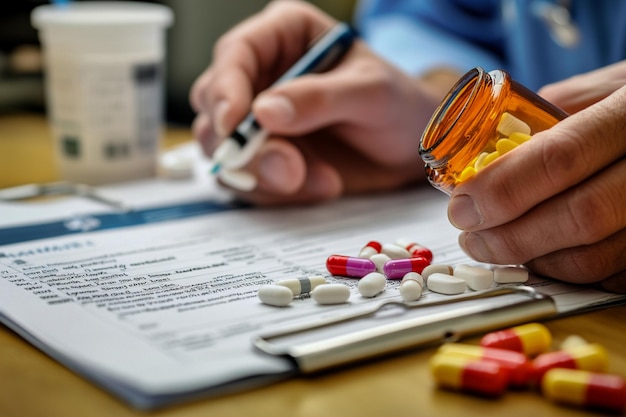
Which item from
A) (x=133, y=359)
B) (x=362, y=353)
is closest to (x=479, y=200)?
(x=362, y=353)

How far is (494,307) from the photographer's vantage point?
0.54m

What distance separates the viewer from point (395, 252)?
2.22ft

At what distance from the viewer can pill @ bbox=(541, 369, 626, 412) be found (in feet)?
1.41

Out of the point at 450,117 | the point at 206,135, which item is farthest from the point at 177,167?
the point at 450,117

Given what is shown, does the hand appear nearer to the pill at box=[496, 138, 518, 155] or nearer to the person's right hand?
the pill at box=[496, 138, 518, 155]

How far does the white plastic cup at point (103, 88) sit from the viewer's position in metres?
0.96

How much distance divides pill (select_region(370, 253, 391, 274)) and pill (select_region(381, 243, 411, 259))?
0.05 feet

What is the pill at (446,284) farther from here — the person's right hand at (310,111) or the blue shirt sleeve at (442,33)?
the blue shirt sleeve at (442,33)

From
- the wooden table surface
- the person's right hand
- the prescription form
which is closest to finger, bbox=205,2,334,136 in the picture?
the person's right hand

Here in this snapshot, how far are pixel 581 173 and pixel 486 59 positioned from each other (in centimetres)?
81

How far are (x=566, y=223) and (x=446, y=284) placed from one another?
97 mm

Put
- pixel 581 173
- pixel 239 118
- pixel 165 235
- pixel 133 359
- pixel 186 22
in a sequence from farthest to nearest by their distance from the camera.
→ pixel 186 22 < pixel 239 118 < pixel 165 235 < pixel 581 173 < pixel 133 359

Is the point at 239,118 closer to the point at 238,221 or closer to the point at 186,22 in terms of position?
the point at 238,221

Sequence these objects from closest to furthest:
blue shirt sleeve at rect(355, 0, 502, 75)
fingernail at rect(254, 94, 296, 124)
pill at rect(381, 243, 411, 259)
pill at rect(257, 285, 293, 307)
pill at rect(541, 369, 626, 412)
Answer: pill at rect(541, 369, 626, 412) < pill at rect(257, 285, 293, 307) < pill at rect(381, 243, 411, 259) < fingernail at rect(254, 94, 296, 124) < blue shirt sleeve at rect(355, 0, 502, 75)
